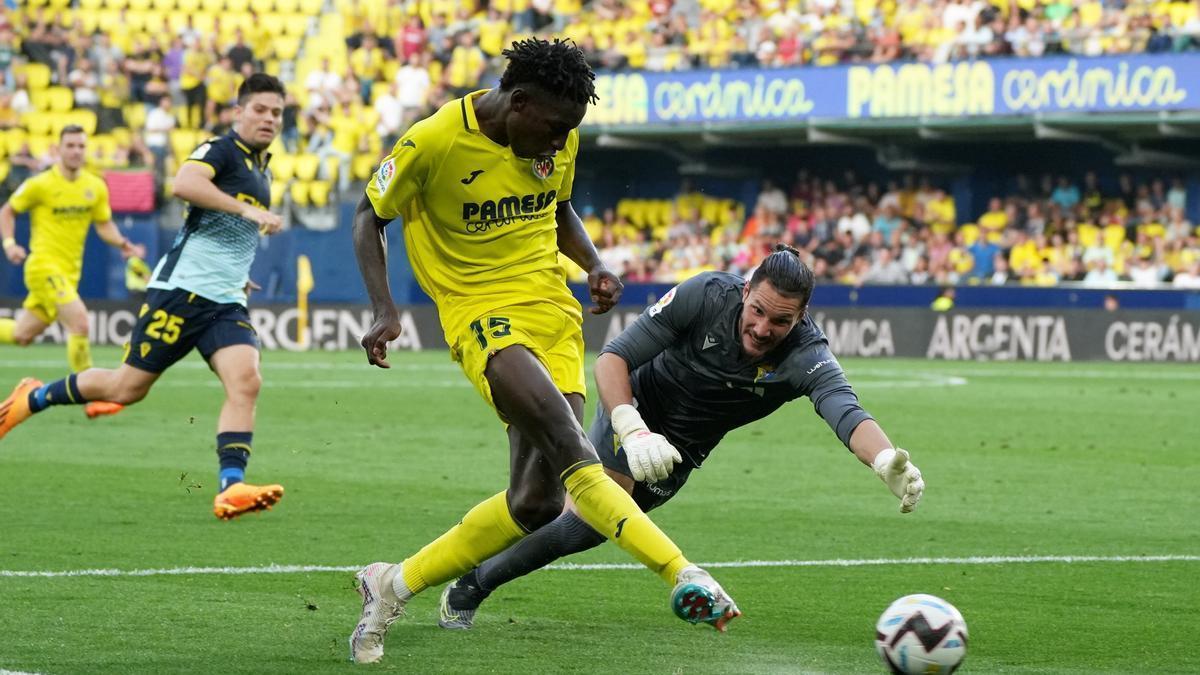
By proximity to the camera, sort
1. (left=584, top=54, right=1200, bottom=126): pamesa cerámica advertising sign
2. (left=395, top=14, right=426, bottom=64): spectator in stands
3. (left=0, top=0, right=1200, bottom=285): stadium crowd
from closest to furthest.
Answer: (left=584, top=54, right=1200, bottom=126): pamesa cerámica advertising sign → (left=0, top=0, right=1200, bottom=285): stadium crowd → (left=395, top=14, right=426, bottom=64): spectator in stands

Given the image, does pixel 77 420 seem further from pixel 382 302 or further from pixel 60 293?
pixel 382 302

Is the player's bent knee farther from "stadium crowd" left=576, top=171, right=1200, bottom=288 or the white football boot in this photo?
"stadium crowd" left=576, top=171, right=1200, bottom=288

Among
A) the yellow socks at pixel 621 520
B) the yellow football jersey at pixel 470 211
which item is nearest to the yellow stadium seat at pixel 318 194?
the yellow football jersey at pixel 470 211

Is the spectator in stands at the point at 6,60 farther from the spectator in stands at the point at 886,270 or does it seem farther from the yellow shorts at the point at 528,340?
the yellow shorts at the point at 528,340

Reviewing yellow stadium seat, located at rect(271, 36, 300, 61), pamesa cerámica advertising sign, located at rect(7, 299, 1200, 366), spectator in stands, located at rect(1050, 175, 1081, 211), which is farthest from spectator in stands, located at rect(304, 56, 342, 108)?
spectator in stands, located at rect(1050, 175, 1081, 211)

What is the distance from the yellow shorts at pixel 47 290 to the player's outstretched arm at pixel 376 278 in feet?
34.6

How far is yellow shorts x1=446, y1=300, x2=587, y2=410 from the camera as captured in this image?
20.9ft

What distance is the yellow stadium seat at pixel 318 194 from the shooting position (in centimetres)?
3297

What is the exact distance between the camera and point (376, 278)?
646 centimetres

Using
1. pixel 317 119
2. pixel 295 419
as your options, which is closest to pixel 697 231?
pixel 317 119

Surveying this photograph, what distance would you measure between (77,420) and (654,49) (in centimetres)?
1929

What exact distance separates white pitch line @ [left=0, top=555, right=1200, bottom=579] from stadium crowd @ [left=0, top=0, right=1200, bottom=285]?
21.2 meters

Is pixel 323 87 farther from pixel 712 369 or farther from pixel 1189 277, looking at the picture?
pixel 712 369

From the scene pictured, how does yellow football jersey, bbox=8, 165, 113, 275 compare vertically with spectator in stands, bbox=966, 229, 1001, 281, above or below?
above
